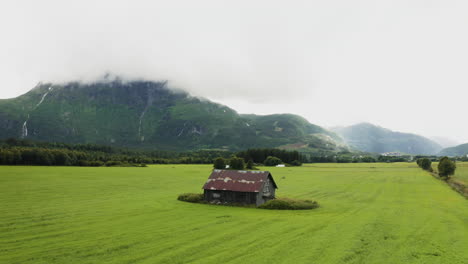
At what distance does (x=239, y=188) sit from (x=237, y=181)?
217cm

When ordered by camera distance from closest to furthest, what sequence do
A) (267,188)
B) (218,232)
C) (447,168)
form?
(218,232) → (267,188) → (447,168)

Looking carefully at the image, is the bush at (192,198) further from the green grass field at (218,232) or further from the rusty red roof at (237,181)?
the green grass field at (218,232)

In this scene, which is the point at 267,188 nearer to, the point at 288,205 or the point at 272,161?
the point at 288,205

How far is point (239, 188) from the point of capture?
182 feet

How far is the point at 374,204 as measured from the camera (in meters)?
56.4

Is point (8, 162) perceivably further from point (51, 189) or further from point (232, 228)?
point (232, 228)

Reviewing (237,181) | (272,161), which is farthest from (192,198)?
(272,161)

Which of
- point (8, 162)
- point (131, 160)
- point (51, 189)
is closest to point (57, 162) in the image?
point (8, 162)

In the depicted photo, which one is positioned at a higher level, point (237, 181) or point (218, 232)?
point (237, 181)

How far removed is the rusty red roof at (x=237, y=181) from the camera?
182 ft

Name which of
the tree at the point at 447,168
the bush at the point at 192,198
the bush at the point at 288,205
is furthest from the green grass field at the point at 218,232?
the tree at the point at 447,168

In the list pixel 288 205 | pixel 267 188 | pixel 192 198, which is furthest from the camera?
pixel 267 188

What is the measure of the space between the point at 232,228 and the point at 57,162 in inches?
5199

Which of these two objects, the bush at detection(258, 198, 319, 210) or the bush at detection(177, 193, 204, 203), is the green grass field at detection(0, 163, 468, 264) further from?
the bush at detection(177, 193, 204, 203)
